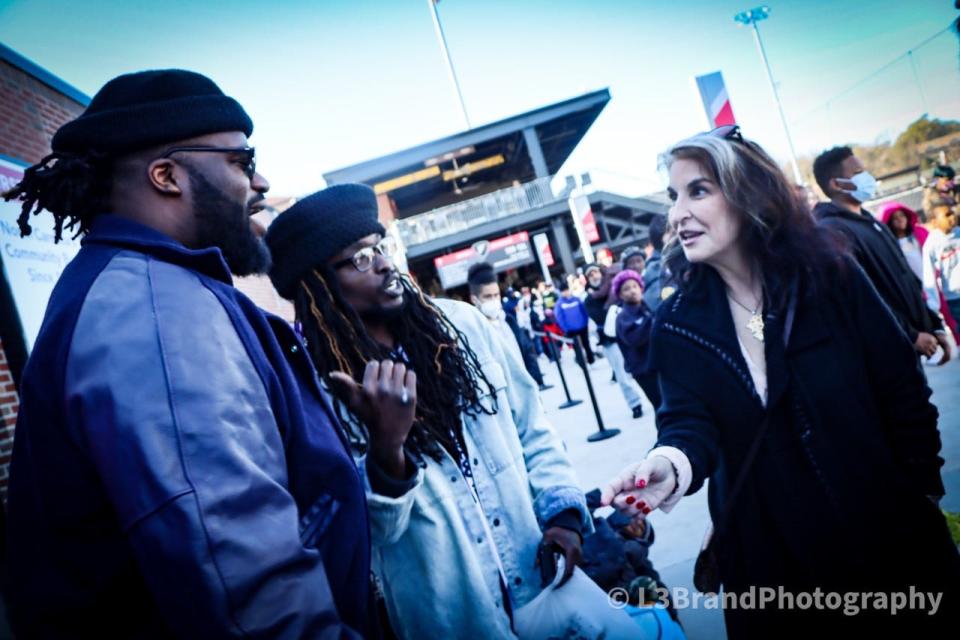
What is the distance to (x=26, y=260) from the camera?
4852mm

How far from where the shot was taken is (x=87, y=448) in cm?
93

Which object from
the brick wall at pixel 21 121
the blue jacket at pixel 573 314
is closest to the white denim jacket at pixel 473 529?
the brick wall at pixel 21 121

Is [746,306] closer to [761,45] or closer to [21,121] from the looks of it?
[21,121]

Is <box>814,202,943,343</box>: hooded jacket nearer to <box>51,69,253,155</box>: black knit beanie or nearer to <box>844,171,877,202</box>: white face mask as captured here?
<box>844,171,877,202</box>: white face mask

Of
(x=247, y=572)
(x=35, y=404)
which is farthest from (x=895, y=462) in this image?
(x=35, y=404)

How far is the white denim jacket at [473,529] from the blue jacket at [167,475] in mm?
444

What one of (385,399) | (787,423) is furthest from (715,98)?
(385,399)

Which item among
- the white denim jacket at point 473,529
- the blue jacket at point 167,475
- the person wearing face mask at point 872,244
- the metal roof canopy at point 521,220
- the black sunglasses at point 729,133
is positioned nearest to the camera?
the blue jacket at point 167,475

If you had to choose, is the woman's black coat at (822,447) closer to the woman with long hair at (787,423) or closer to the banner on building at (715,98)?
the woman with long hair at (787,423)

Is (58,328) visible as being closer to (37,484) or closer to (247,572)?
(37,484)

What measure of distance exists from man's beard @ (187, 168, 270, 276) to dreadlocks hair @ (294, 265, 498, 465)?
0.56 m

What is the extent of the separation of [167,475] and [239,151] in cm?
89

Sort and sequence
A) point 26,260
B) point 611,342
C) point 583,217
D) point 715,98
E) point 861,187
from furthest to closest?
point 583,217
point 611,342
point 715,98
point 26,260
point 861,187

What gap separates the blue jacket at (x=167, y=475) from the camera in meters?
0.85
